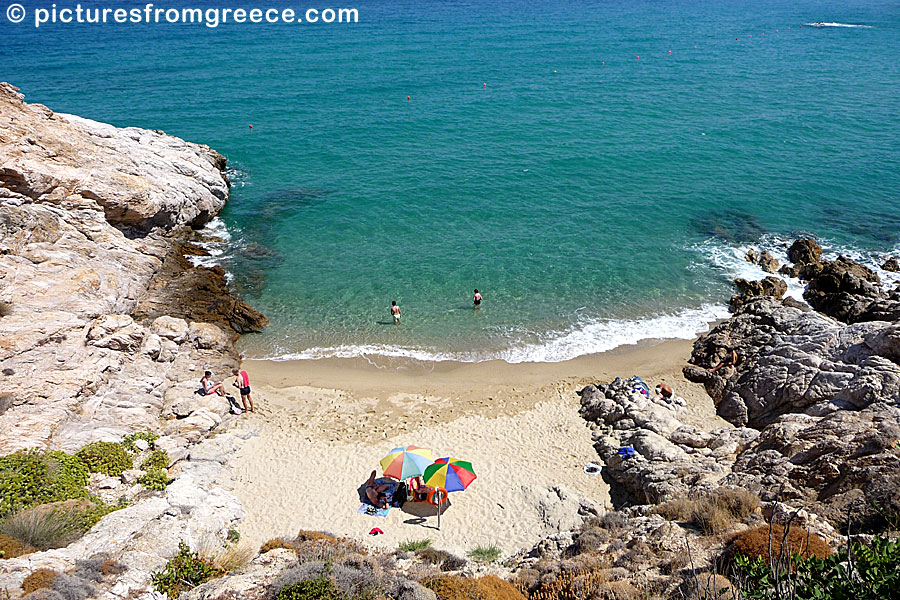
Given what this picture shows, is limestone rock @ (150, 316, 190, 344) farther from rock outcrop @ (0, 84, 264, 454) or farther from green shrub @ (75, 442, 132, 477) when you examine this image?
green shrub @ (75, 442, 132, 477)

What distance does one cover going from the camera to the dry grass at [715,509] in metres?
11.3

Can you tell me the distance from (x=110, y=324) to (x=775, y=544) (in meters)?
19.4

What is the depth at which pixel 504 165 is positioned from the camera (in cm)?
3969

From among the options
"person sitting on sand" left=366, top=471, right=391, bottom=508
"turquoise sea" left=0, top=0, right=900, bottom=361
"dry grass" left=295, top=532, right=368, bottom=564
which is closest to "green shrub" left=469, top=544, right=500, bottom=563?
"dry grass" left=295, top=532, right=368, bottom=564

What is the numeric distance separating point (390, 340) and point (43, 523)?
14.0 m

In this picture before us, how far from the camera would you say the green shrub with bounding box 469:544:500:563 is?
1280cm

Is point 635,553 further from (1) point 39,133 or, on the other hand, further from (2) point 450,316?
(1) point 39,133

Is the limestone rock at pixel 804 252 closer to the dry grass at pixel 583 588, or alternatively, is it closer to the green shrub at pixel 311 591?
the dry grass at pixel 583 588

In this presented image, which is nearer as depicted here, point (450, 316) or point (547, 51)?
point (450, 316)

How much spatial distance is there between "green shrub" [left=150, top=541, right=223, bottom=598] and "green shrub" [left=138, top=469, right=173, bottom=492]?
129 inches

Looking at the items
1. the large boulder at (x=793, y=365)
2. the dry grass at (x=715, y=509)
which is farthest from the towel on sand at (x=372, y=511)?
the large boulder at (x=793, y=365)

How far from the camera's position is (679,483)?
14.1 m

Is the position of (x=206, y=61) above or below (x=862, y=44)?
below

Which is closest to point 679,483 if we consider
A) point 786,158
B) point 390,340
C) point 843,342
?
point 843,342
